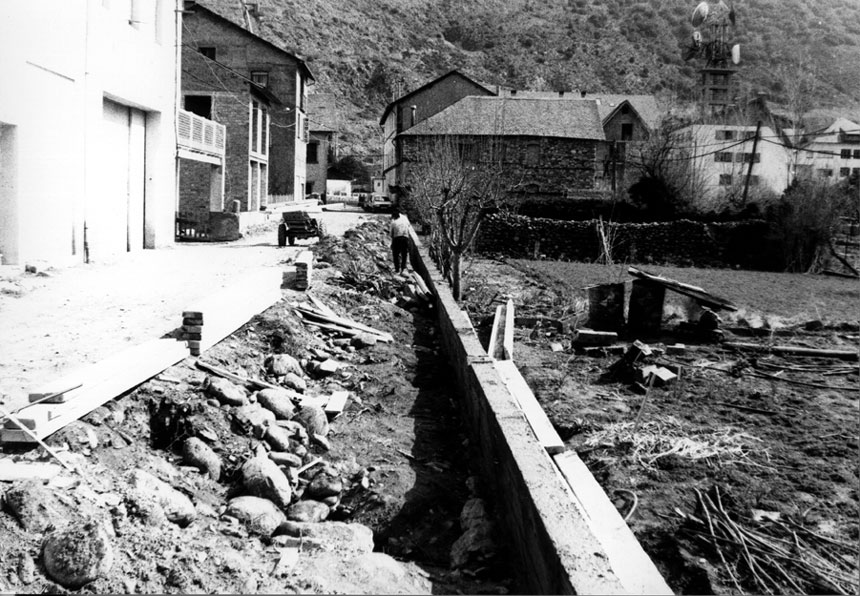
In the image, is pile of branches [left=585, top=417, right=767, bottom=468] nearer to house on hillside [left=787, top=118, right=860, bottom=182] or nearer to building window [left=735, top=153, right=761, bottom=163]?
house on hillside [left=787, top=118, right=860, bottom=182]

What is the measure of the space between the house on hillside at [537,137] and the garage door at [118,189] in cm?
2606

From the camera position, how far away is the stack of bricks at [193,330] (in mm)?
8484

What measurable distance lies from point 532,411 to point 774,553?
3001 mm

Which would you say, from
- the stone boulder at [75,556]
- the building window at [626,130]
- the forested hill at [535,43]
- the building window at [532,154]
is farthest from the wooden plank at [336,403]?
the building window at [626,130]

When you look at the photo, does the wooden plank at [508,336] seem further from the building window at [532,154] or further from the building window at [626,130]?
the building window at [626,130]

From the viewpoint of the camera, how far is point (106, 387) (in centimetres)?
636

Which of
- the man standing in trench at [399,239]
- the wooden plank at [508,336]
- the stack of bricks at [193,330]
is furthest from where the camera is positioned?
the man standing in trench at [399,239]

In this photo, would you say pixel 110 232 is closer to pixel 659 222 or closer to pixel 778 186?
pixel 659 222

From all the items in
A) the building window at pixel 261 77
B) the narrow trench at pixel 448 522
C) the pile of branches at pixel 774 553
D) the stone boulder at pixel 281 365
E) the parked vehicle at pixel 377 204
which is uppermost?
the building window at pixel 261 77

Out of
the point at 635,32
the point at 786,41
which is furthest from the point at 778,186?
the point at 786,41

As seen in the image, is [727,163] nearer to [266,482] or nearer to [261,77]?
[261,77]

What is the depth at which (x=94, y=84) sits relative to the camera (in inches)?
609

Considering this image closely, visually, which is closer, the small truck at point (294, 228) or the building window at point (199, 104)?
the small truck at point (294, 228)

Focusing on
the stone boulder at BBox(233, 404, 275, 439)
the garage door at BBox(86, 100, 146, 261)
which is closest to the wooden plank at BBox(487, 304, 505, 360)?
the stone boulder at BBox(233, 404, 275, 439)
